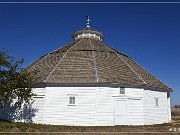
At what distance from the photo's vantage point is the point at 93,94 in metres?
28.6

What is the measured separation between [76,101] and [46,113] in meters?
3.35

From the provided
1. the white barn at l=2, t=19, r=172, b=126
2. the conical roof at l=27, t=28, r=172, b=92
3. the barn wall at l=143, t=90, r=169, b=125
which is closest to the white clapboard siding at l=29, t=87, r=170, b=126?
the white barn at l=2, t=19, r=172, b=126

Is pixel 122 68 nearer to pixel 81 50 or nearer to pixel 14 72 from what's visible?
pixel 81 50

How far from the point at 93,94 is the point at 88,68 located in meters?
3.34

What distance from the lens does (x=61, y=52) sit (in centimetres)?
3456

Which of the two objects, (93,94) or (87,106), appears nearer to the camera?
(87,106)

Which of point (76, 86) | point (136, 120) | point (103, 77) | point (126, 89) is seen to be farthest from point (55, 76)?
point (136, 120)

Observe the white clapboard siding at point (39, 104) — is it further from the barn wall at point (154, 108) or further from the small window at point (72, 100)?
the barn wall at point (154, 108)

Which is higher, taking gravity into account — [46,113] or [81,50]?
[81,50]

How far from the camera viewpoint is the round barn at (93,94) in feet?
92.7

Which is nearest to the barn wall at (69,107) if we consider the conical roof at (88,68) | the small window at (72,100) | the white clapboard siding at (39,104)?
the small window at (72,100)

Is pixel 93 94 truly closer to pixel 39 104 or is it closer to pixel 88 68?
pixel 88 68

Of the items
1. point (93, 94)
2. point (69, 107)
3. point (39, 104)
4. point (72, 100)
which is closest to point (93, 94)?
point (93, 94)

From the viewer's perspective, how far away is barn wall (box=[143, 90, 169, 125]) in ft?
98.9
